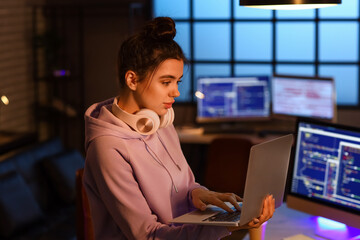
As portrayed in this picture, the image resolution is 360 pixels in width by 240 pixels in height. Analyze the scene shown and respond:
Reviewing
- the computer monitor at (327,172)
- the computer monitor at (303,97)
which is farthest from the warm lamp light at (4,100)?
the computer monitor at (327,172)

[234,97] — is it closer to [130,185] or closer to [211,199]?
[211,199]

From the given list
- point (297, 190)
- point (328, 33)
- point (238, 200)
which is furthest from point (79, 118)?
point (238, 200)

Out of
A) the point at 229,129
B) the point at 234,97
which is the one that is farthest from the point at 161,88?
the point at 234,97

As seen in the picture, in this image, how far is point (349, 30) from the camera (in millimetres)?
5738

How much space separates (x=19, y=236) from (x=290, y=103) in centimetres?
275

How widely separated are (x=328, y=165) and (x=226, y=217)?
0.87 m

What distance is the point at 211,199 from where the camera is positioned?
6.51 feet

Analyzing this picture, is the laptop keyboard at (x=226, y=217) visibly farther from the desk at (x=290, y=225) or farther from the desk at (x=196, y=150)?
the desk at (x=196, y=150)

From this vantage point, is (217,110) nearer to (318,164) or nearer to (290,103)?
(290,103)

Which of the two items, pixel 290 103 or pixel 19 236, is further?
pixel 290 103

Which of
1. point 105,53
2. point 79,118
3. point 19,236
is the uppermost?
point 105,53

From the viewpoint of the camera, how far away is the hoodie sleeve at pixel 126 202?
181cm

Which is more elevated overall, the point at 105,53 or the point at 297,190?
the point at 105,53

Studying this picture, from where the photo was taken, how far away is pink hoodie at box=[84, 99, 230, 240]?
5.95 feet
